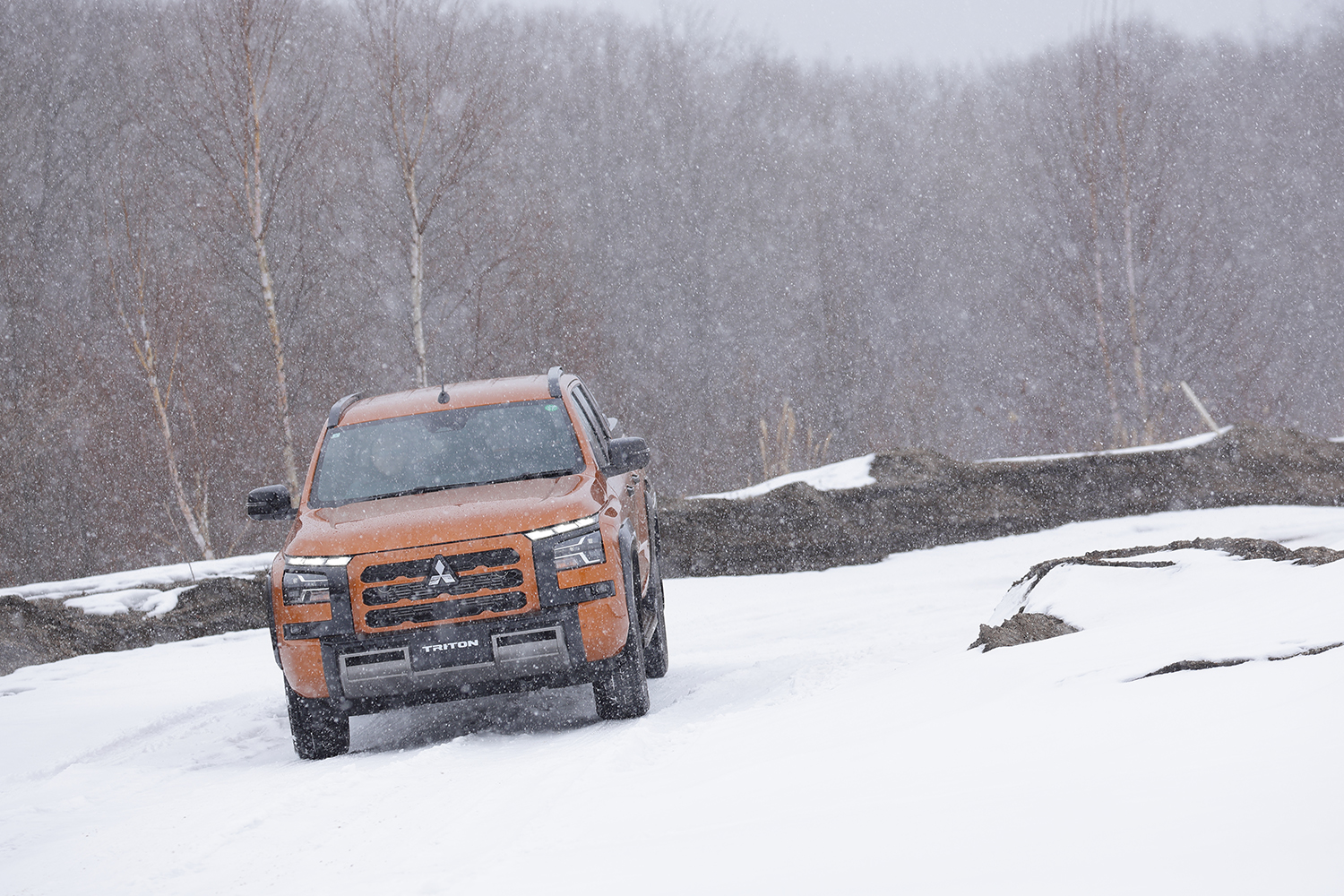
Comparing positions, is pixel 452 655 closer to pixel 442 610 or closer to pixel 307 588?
pixel 442 610

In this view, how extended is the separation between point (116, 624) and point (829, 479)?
7862mm

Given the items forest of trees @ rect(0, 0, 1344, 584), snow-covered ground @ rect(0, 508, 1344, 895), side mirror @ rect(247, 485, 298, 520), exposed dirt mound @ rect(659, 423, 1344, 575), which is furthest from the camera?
forest of trees @ rect(0, 0, 1344, 584)

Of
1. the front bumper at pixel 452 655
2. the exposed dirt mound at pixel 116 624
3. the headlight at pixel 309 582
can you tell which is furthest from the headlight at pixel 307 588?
the exposed dirt mound at pixel 116 624

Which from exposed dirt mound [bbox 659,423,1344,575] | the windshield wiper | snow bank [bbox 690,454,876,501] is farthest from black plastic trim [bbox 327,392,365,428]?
snow bank [bbox 690,454,876,501]

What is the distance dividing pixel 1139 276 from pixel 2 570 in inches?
910

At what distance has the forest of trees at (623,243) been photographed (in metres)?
21.8

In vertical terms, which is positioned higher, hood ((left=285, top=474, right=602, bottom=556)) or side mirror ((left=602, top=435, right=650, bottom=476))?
side mirror ((left=602, top=435, right=650, bottom=476))

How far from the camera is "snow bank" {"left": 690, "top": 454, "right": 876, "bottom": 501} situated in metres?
13.6

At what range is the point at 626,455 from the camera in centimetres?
664

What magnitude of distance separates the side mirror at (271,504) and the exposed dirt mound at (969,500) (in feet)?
22.9

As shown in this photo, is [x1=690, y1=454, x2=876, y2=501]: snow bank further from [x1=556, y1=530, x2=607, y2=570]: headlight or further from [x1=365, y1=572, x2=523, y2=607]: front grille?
[x1=365, y1=572, x2=523, y2=607]: front grille

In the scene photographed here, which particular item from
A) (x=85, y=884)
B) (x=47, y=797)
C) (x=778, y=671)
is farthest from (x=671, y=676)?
(x=85, y=884)

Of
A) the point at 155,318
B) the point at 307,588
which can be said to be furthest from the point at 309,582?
the point at 155,318

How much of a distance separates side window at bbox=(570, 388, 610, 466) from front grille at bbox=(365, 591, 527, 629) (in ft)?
4.58
